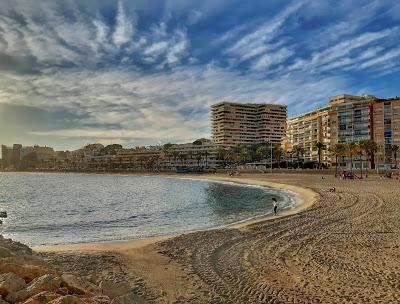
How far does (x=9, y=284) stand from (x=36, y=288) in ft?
1.56

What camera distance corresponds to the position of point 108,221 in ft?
93.7

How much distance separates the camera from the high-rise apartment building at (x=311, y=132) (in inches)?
4936

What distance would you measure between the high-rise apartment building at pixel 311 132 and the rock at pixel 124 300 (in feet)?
383

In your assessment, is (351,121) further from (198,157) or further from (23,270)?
(23,270)

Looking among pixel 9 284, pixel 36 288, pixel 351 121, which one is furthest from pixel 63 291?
pixel 351 121

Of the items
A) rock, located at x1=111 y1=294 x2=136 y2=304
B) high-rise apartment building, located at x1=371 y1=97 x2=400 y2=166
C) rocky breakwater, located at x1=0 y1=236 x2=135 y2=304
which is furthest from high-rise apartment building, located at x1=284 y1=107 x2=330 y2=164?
rocky breakwater, located at x1=0 y1=236 x2=135 y2=304

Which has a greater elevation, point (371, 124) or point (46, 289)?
point (371, 124)

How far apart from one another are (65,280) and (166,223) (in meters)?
19.9

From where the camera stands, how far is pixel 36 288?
6254 millimetres

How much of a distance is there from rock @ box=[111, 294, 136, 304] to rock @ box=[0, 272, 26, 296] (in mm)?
1692

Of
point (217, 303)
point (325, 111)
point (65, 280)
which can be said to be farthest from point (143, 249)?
point (325, 111)

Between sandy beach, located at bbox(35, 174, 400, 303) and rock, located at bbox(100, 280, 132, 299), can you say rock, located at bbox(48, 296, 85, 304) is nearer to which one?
rock, located at bbox(100, 280, 132, 299)

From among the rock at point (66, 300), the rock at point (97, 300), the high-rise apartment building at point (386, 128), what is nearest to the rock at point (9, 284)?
the rock at point (66, 300)

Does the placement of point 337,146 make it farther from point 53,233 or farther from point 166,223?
point 53,233
